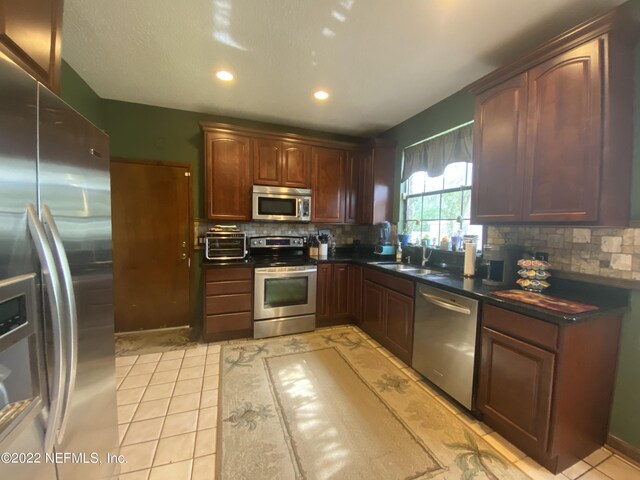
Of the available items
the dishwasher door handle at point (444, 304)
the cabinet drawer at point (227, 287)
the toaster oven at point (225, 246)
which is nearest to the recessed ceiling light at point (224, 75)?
the toaster oven at point (225, 246)

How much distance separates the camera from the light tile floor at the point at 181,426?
1426 mm

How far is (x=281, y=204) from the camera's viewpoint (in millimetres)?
3369

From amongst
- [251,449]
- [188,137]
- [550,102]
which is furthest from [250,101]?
[251,449]

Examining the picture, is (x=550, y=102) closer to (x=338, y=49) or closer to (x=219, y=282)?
(x=338, y=49)

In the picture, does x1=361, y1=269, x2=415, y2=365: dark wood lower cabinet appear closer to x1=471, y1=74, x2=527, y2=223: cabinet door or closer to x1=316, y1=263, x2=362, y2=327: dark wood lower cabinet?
x1=316, y1=263, x2=362, y2=327: dark wood lower cabinet

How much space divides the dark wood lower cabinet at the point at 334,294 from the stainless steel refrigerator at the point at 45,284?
2.44 m

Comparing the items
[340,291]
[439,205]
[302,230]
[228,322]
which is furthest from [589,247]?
[228,322]

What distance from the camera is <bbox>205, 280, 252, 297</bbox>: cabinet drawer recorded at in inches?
112

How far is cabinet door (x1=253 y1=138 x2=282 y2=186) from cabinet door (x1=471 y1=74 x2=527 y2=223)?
2195 mm

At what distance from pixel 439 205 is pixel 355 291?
1.46 meters

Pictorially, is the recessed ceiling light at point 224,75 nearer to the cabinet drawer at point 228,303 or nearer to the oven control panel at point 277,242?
the oven control panel at point 277,242

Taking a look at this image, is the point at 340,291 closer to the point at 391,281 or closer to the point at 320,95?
the point at 391,281

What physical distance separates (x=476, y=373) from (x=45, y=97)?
255 centimetres

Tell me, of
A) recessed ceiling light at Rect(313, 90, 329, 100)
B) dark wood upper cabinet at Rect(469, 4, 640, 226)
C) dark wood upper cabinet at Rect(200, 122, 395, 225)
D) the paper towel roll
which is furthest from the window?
recessed ceiling light at Rect(313, 90, 329, 100)
